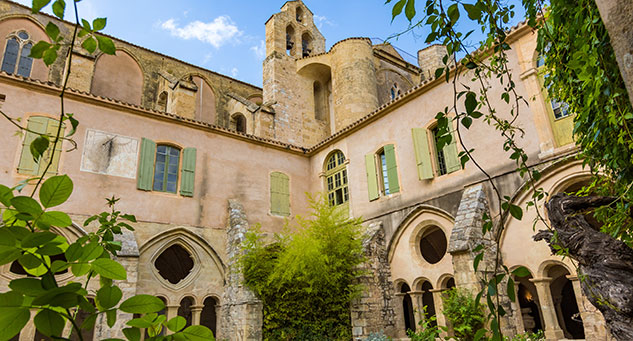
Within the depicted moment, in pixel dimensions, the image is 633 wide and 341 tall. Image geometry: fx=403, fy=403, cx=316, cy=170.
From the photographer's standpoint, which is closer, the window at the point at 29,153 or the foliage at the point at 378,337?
the foliage at the point at 378,337

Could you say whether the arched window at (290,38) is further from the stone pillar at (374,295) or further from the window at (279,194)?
the stone pillar at (374,295)

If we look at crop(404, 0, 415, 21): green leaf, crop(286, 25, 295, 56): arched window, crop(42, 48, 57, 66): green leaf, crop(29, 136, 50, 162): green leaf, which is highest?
crop(286, 25, 295, 56): arched window

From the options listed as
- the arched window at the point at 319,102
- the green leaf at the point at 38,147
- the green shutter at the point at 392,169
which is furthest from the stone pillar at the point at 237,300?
the green leaf at the point at 38,147

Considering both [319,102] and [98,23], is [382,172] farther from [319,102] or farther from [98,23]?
[98,23]

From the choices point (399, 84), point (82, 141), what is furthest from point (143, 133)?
point (399, 84)

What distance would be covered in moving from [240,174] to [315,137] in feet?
20.6

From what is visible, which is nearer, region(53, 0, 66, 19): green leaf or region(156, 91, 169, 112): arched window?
region(53, 0, 66, 19): green leaf

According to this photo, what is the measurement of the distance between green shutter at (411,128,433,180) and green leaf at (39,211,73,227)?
34.1 feet

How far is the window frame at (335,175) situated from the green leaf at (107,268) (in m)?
12.3

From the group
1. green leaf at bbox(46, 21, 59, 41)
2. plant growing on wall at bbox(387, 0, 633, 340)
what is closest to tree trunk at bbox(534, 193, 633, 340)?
plant growing on wall at bbox(387, 0, 633, 340)

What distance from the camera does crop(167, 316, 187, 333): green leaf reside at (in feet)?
2.81

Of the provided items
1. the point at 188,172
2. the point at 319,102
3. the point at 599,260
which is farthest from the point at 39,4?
the point at 319,102

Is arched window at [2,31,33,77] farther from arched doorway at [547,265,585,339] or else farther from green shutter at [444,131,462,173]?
arched doorway at [547,265,585,339]

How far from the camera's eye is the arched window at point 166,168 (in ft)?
38.1
